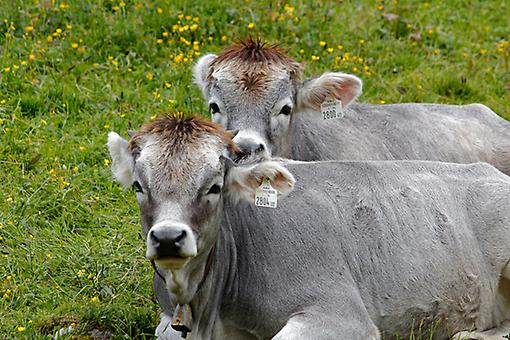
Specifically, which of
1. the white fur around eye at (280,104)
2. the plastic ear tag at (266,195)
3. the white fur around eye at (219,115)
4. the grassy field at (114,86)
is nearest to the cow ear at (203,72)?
the grassy field at (114,86)

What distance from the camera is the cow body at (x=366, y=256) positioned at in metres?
7.42

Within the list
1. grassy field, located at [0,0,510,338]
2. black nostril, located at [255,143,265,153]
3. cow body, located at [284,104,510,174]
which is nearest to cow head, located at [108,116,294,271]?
grassy field, located at [0,0,510,338]

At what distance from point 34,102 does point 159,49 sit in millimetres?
1937

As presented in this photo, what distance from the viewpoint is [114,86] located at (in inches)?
464

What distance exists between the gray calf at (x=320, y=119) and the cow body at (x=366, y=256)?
37.1 inches

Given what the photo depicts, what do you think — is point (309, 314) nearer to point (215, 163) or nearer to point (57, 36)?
point (215, 163)

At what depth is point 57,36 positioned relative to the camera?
12.4 metres

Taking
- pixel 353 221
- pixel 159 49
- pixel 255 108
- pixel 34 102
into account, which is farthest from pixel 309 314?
pixel 159 49

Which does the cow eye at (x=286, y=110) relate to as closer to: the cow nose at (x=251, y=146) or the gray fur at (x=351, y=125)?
the gray fur at (x=351, y=125)

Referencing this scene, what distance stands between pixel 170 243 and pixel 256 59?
12.4 feet

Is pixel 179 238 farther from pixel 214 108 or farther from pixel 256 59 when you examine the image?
pixel 256 59

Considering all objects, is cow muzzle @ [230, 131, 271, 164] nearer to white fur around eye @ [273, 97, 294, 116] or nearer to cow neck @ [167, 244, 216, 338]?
white fur around eye @ [273, 97, 294, 116]

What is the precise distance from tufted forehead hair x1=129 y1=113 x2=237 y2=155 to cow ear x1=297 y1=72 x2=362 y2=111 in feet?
9.63

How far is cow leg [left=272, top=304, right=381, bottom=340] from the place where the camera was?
7109 millimetres
